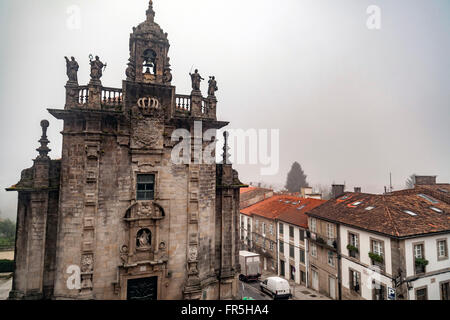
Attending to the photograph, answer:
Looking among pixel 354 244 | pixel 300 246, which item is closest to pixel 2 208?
pixel 300 246

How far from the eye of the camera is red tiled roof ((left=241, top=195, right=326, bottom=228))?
1246 inches

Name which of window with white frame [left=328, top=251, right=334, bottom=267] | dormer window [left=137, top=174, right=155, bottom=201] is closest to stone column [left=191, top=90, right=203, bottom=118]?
dormer window [left=137, top=174, right=155, bottom=201]

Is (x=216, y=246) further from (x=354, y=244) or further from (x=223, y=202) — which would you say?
(x=354, y=244)

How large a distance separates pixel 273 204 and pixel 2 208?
319ft

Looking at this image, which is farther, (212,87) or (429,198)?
(429,198)

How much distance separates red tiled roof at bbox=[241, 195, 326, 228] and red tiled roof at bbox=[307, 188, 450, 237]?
16.1ft

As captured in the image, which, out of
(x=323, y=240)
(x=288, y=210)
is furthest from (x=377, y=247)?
(x=288, y=210)

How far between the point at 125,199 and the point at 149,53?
9.31 m

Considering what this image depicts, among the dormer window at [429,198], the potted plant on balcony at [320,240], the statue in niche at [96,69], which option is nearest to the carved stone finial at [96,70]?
the statue in niche at [96,69]

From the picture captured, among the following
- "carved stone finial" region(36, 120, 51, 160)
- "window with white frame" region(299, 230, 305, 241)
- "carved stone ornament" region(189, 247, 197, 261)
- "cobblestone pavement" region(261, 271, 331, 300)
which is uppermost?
"carved stone finial" region(36, 120, 51, 160)

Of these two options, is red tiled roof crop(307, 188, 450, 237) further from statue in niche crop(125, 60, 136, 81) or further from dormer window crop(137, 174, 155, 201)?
statue in niche crop(125, 60, 136, 81)

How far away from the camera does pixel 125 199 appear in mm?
13836

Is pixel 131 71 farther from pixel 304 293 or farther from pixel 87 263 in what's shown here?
pixel 304 293

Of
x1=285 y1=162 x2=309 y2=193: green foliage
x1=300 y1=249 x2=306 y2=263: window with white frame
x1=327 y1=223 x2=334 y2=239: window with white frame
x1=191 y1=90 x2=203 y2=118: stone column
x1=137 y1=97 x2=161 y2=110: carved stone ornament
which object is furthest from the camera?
x1=285 y1=162 x2=309 y2=193: green foliage
